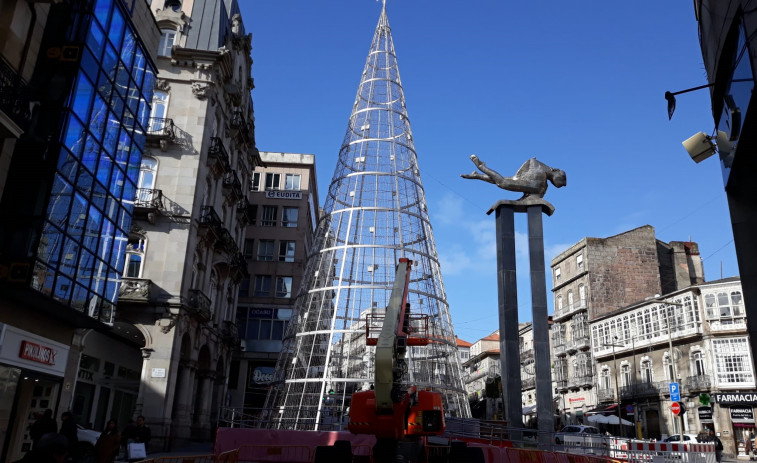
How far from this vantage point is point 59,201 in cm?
1566

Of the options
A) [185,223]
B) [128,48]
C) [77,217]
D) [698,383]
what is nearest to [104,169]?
[77,217]

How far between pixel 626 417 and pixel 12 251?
155ft

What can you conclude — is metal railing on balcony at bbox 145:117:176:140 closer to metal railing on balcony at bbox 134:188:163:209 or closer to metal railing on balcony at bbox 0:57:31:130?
metal railing on balcony at bbox 134:188:163:209

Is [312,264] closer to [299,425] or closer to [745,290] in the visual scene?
[299,425]

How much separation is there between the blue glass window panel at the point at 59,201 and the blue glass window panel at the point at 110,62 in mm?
4259

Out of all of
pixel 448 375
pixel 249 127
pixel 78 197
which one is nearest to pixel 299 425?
pixel 448 375

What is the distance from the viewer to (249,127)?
134 ft

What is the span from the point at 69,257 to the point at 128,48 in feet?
26.0

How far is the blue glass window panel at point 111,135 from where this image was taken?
18.5 meters

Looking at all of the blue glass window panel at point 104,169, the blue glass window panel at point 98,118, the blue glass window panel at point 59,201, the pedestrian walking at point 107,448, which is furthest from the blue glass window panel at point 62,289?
the pedestrian walking at point 107,448

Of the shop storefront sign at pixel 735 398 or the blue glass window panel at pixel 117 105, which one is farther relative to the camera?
the shop storefront sign at pixel 735 398

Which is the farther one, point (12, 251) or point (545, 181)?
point (545, 181)

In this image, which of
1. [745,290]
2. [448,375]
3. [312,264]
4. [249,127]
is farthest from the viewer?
[249,127]

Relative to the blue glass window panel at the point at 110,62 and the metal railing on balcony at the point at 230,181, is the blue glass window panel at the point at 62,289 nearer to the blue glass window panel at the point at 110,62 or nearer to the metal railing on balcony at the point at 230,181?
the blue glass window panel at the point at 110,62
